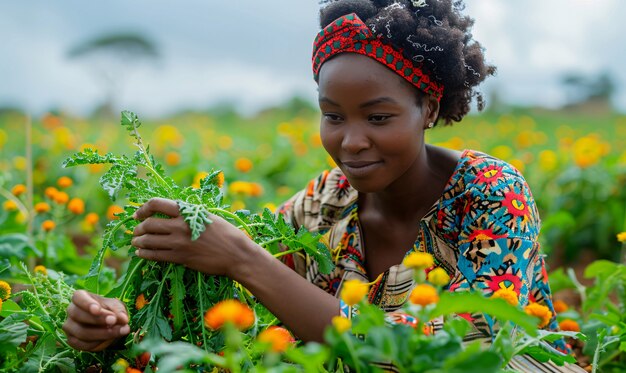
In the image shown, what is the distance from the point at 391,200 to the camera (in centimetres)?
240

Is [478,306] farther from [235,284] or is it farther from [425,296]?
[235,284]

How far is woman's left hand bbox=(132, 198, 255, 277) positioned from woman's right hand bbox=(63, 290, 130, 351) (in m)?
0.15

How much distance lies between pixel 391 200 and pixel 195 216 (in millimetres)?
884

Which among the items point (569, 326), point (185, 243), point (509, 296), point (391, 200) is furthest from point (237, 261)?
point (569, 326)

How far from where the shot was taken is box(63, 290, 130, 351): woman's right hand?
5.48 feet

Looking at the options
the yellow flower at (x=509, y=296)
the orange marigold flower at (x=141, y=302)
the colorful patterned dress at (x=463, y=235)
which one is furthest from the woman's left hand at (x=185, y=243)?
the yellow flower at (x=509, y=296)

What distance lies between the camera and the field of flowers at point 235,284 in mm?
1279

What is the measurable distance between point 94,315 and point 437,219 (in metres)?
1.05

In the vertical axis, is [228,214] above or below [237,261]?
above

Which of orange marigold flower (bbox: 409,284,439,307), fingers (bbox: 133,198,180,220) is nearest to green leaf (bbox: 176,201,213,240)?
fingers (bbox: 133,198,180,220)

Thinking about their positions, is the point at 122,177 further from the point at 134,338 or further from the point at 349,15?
the point at 349,15

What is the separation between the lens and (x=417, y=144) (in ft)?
6.88

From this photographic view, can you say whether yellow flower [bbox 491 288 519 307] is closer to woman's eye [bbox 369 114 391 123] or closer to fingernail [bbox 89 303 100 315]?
woman's eye [bbox 369 114 391 123]

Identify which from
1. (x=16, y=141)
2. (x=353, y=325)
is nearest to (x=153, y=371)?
(x=353, y=325)
